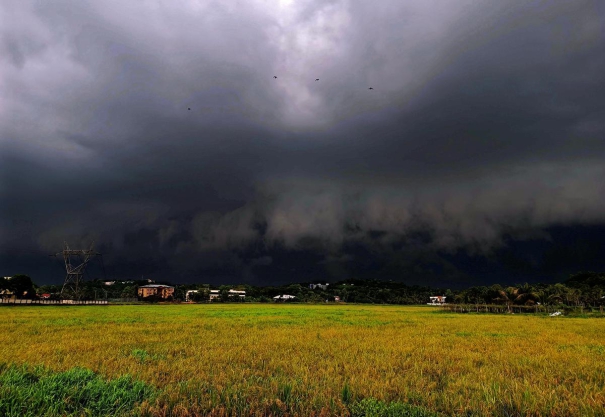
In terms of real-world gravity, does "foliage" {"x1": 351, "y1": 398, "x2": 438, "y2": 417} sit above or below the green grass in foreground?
below

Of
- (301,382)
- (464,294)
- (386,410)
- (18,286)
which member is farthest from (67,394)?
(18,286)

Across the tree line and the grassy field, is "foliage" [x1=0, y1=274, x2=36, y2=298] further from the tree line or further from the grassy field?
the grassy field

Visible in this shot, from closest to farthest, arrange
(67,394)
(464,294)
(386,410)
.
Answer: (386,410), (67,394), (464,294)

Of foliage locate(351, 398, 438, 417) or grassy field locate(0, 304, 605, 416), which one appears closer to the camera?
foliage locate(351, 398, 438, 417)

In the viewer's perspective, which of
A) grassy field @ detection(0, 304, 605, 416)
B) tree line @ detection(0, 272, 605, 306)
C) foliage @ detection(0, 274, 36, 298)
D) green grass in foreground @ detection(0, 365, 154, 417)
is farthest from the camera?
foliage @ detection(0, 274, 36, 298)

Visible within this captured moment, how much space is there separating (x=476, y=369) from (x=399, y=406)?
487 centimetres

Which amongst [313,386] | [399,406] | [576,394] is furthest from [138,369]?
[576,394]

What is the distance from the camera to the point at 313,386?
757 cm

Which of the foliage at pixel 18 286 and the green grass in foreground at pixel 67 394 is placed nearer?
the green grass in foreground at pixel 67 394

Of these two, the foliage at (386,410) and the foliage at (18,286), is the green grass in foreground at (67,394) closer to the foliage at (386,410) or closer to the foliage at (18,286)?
the foliage at (386,410)

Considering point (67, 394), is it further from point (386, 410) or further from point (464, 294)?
point (464, 294)

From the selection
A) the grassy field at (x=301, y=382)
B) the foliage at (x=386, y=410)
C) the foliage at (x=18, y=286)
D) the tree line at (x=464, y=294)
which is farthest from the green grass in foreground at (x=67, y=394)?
the foliage at (x=18, y=286)

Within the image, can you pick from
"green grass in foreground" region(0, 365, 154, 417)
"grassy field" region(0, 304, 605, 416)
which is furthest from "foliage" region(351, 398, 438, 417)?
"green grass in foreground" region(0, 365, 154, 417)

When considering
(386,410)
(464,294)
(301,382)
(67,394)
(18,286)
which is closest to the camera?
(386,410)
